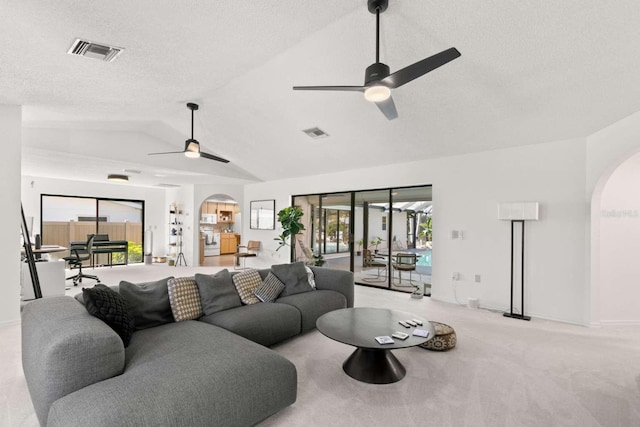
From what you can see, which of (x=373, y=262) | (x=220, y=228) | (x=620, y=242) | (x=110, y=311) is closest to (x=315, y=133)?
(x=373, y=262)

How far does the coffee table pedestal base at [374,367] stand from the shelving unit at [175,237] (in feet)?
25.8

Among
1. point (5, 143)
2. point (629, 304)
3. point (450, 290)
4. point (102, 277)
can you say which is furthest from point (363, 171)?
point (102, 277)

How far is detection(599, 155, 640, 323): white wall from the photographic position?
4.11 m

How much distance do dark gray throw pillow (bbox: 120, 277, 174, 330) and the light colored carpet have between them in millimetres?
862

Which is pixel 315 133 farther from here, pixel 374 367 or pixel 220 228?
pixel 220 228

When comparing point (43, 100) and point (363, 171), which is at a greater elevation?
point (43, 100)

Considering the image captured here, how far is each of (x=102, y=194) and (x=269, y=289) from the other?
Result: 25.8 feet

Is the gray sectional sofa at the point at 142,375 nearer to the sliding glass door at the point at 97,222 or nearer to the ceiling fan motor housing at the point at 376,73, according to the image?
the ceiling fan motor housing at the point at 376,73

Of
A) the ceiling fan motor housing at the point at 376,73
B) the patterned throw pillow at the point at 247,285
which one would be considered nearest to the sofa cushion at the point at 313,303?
the patterned throw pillow at the point at 247,285

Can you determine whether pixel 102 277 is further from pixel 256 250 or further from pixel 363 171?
pixel 363 171

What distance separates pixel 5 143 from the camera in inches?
157

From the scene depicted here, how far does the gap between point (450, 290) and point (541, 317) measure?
4.18 ft

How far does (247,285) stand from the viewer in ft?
11.7

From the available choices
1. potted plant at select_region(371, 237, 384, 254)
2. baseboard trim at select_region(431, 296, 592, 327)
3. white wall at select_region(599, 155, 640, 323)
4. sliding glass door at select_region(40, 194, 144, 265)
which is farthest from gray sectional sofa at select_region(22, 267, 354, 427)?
sliding glass door at select_region(40, 194, 144, 265)
